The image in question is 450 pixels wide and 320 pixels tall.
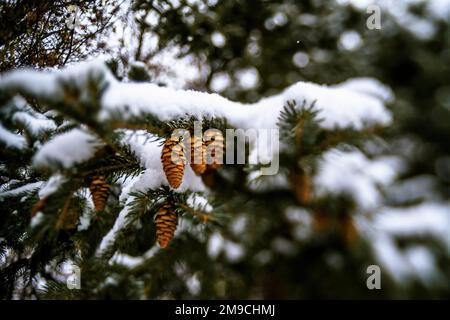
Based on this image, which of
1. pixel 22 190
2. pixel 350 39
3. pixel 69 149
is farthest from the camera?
pixel 350 39

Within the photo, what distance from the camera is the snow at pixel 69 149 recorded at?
643 mm

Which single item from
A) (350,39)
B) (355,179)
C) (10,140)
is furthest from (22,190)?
(350,39)

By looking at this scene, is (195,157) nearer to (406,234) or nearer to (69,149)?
(69,149)

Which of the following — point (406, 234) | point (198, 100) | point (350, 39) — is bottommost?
point (406, 234)

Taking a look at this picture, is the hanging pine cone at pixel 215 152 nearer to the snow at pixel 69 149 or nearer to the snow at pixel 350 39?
the snow at pixel 69 149

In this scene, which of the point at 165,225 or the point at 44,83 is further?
the point at 165,225

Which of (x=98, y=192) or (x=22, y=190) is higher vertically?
(x=22, y=190)

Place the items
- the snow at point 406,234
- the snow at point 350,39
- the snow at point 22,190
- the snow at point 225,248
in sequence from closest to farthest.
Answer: the snow at point 406,234 < the snow at point 225,248 < the snow at point 22,190 < the snow at point 350,39

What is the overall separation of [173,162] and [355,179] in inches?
17.3

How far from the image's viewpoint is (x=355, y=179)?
52 centimetres

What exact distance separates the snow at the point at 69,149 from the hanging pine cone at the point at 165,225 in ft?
0.75

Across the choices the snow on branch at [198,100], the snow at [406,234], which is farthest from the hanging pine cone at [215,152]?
the snow at [406,234]

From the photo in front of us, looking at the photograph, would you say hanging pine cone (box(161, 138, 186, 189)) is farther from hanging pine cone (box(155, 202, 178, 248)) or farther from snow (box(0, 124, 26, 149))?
snow (box(0, 124, 26, 149))
